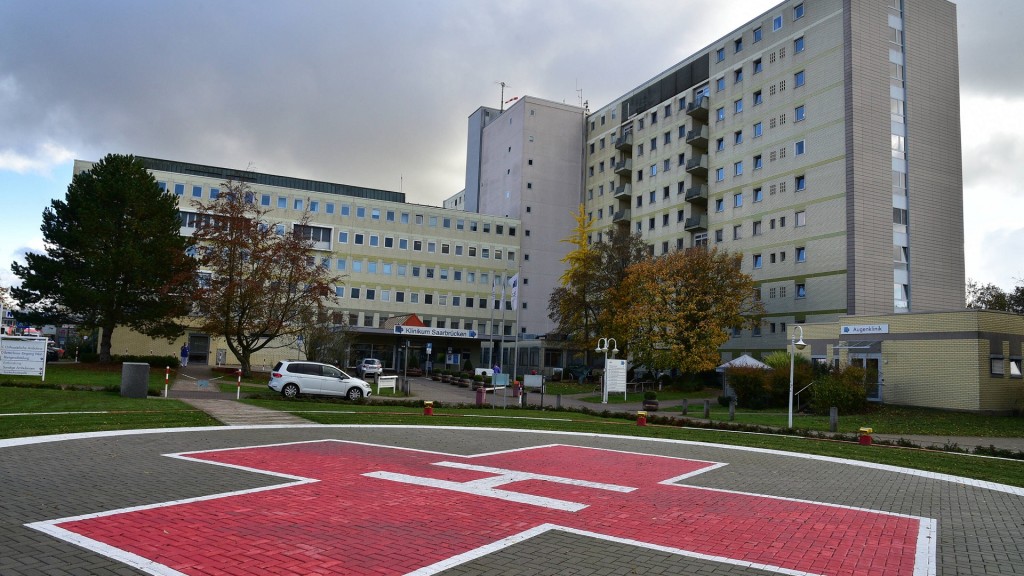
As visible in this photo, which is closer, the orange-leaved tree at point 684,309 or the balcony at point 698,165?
the orange-leaved tree at point 684,309

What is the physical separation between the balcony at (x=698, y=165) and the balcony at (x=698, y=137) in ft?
4.31

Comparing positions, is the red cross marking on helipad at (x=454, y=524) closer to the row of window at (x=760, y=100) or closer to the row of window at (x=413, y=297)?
the row of window at (x=760, y=100)

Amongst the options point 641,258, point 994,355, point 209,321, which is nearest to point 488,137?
point 641,258

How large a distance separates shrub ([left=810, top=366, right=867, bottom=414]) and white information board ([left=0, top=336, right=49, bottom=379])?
101 ft

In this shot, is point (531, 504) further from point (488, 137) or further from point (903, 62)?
point (488, 137)

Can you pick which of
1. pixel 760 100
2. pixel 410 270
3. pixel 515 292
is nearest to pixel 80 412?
pixel 515 292

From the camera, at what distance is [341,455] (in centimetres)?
1241

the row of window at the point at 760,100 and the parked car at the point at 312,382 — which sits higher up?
the row of window at the point at 760,100

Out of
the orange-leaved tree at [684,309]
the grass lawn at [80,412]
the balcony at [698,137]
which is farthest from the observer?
the balcony at [698,137]

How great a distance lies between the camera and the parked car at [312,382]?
2814 cm

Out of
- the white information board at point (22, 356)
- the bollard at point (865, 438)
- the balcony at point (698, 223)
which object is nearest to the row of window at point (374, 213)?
the balcony at point (698, 223)

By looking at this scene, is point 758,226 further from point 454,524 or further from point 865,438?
point 454,524

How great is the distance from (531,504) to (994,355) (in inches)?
1198

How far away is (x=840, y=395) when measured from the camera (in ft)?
95.3
